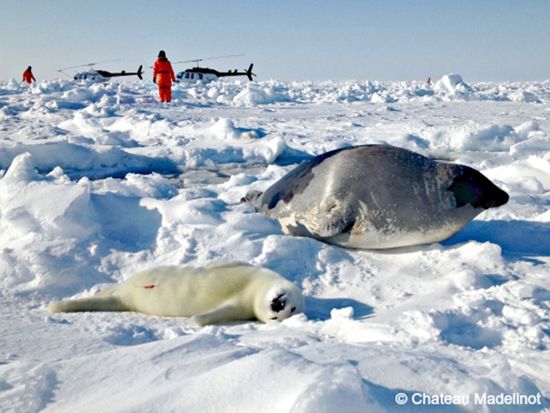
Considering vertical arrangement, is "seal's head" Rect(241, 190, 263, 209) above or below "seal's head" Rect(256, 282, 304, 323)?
above

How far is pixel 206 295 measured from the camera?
236 cm

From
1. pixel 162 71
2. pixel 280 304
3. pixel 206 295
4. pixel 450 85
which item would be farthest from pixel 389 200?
pixel 450 85

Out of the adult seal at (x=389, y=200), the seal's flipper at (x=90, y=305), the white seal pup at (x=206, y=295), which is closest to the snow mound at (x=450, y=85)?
the adult seal at (x=389, y=200)

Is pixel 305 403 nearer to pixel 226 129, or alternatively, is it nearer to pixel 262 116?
pixel 226 129

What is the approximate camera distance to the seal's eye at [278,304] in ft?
7.06

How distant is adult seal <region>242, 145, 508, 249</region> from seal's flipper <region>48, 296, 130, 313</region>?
46.3 inches

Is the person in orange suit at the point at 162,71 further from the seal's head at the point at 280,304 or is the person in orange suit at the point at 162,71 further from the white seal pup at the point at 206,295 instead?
the seal's head at the point at 280,304

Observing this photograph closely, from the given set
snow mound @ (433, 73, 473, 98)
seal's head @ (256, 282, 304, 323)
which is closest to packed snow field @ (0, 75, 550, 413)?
seal's head @ (256, 282, 304, 323)

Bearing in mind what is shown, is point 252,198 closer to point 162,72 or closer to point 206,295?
point 206,295

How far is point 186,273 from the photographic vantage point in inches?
97.0

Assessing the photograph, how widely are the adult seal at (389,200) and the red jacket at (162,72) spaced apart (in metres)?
10.2

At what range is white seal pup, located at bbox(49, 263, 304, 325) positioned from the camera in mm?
2193

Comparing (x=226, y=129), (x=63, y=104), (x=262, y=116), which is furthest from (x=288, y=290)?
(x=63, y=104)

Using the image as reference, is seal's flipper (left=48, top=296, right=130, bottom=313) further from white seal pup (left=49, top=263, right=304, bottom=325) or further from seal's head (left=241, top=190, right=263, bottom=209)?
seal's head (left=241, top=190, right=263, bottom=209)
